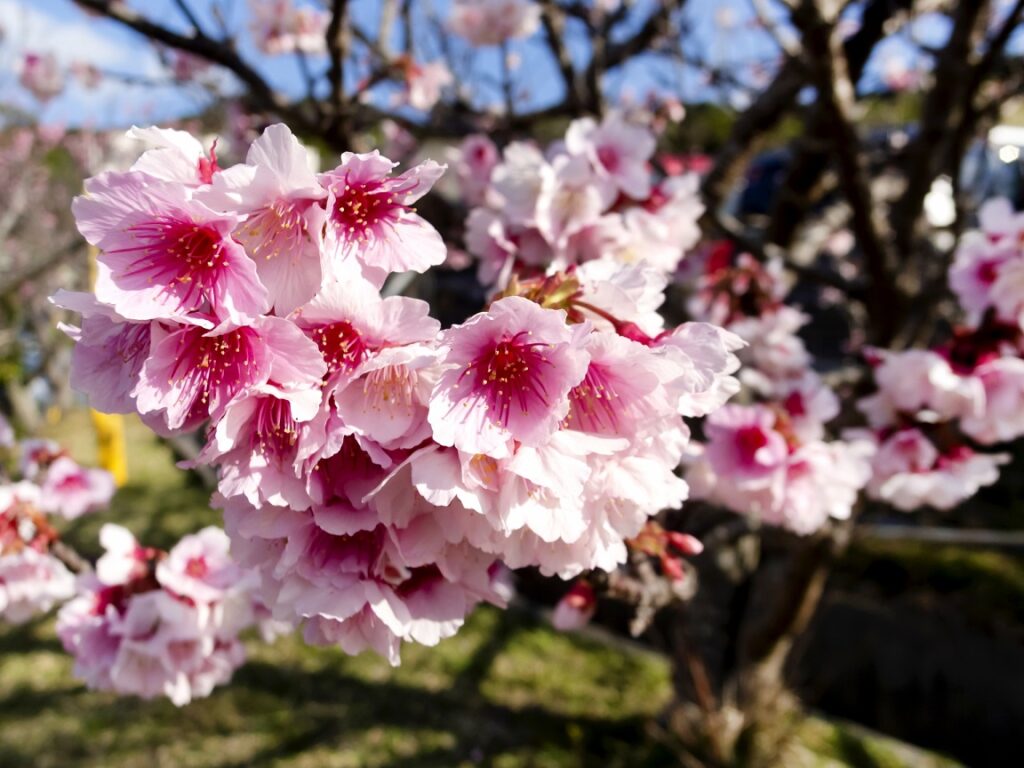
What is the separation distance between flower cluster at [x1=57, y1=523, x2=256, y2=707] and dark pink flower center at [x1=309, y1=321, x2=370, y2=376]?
3.19 feet

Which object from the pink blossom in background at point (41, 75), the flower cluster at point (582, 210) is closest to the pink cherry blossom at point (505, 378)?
the flower cluster at point (582, 210)

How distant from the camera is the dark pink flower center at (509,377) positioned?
71cm

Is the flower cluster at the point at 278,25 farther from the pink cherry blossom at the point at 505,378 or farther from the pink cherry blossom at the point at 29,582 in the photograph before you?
the pink cherry blossom at the point at 505,378

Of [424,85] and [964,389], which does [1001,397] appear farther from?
[424,85]

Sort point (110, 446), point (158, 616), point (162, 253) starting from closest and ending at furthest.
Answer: point (162, 253) → point (158, 616) → point (110, 446)

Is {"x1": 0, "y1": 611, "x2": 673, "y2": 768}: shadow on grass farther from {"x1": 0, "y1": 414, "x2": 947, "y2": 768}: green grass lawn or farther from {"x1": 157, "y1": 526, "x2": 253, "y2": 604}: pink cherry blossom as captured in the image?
{"x1": 157, "y1": 526, "x2": 253, "y2": 604}: pink cherry blossom

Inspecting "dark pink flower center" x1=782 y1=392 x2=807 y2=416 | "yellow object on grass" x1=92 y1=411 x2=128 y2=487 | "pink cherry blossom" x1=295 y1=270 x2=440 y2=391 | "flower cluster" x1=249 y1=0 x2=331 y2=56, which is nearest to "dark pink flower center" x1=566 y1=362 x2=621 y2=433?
"pink cherry blossom" x1=295 y1=270 x2=440 y2=391

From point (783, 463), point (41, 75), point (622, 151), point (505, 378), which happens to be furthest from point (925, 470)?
point (41, 75)

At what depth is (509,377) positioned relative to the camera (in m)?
0.72

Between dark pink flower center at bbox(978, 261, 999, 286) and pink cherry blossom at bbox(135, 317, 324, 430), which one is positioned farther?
dark pink flower center at bbox(978, 261, 999, 286)

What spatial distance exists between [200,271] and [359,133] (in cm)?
242

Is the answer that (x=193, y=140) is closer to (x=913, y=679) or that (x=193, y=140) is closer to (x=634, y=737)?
(x=634, y=737)

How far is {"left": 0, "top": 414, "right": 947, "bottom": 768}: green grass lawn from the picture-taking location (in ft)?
11.2

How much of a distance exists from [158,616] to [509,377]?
120 centimetres
